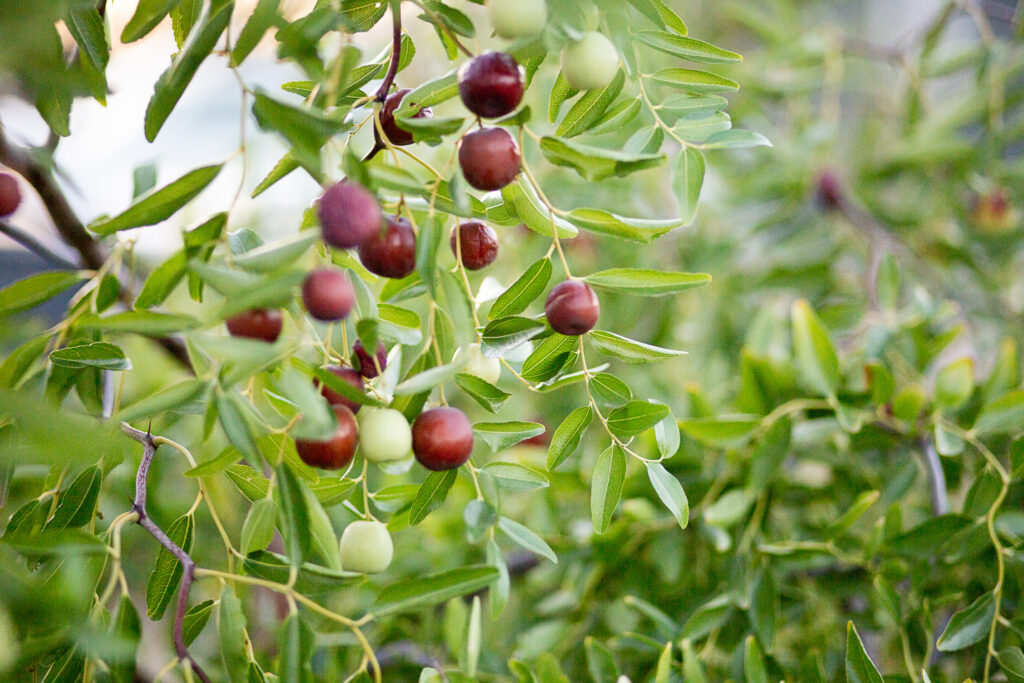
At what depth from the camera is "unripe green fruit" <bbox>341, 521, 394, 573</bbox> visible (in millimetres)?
390

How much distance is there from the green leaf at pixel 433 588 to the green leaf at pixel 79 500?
0.61ft

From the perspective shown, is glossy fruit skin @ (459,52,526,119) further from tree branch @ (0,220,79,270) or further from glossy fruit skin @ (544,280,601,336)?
tree branch @ (0,220,79,270)

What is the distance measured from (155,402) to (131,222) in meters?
0.09

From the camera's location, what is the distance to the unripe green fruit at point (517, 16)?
0.33 m

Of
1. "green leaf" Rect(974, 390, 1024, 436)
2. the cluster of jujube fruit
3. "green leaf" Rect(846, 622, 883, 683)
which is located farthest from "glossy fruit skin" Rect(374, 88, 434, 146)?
"green leaf" Rect(974, 390, 1024, 436)

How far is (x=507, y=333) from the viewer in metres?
0.39

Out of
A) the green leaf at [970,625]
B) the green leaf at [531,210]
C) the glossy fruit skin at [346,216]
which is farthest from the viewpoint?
the green leaf at [970,625]

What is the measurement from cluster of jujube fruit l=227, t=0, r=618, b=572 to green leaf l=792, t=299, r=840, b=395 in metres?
0.37

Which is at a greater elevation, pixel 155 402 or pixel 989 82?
pixel 155 402

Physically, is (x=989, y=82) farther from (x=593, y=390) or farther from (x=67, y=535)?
(x=67, y=535)

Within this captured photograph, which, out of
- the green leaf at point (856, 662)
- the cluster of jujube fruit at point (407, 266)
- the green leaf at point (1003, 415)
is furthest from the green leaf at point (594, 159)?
the green leaf at point (1003, 415)

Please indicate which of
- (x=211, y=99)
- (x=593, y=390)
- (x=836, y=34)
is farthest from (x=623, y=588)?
(x=211, y=99)

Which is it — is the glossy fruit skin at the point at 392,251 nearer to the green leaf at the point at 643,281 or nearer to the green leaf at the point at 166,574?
the green leaf at the point at 643,281

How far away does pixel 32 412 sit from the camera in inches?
11.3
